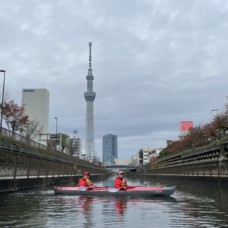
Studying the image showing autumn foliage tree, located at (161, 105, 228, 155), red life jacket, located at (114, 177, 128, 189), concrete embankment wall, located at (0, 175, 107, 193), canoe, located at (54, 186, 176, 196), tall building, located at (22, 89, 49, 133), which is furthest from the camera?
tall building, located at (22, 89, 49, 133)

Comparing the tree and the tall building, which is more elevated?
the tall building

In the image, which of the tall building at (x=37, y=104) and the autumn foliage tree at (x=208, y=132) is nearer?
the autumn foliage tree at (x=208, y=132)

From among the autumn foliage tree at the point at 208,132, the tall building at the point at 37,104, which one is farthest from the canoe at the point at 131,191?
the tall building at the point at 37,104

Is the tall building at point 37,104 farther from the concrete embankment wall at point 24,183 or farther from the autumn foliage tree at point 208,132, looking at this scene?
the concrete embankment wall at point 24,183

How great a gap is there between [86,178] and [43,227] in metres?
19.2

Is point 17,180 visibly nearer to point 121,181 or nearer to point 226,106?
point 121,181

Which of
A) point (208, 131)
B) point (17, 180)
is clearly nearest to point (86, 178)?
point (17, 180)

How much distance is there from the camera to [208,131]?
83.1 m

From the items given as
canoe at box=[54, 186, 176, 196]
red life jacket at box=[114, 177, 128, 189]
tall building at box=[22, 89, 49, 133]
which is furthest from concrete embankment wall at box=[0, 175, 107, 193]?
tall building at box=[22, 89, 49, 133]

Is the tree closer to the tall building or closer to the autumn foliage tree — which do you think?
the autumn foliage tree

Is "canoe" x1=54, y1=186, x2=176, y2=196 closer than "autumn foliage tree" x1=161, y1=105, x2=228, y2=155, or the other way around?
"canoe" x1=54, y1=186, x2=176, y2=196

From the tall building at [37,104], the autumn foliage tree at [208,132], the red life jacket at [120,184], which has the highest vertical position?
the tall building at [37,104]

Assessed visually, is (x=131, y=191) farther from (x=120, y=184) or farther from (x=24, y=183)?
(x=24, y=183)

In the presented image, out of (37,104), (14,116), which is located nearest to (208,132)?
(14,116)
